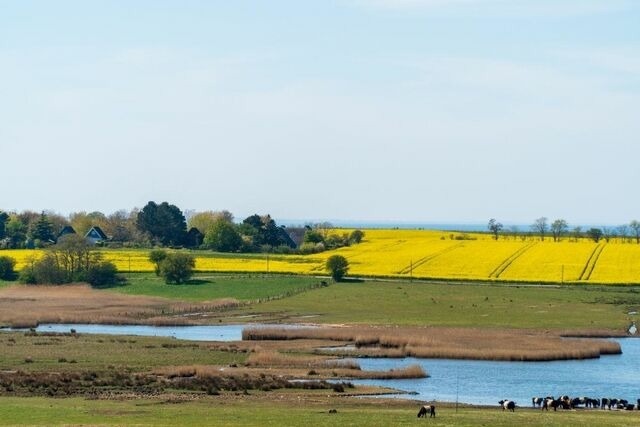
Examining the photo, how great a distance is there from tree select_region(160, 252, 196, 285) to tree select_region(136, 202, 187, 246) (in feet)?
184

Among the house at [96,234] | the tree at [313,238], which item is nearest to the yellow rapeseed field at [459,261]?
the tree at [313,238]

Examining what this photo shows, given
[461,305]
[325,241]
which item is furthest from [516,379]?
[325,241]

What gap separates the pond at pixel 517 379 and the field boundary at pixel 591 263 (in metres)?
38.0

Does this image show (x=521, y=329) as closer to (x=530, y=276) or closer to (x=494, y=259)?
(x=530, y=276)

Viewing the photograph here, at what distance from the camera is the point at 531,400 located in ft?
185

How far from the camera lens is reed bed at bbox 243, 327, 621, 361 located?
243ft

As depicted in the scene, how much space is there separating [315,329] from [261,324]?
7445 mm

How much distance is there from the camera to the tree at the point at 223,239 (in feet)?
539

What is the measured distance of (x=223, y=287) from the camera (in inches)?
4631

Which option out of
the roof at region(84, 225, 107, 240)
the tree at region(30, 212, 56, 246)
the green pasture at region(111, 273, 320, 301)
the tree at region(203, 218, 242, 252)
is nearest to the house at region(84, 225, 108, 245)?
the roof at region(84, 225, 107, 240)

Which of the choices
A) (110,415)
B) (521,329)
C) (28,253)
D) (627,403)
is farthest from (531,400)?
(28,253)

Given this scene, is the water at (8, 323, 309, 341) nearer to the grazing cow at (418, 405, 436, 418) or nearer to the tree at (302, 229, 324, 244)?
the grazing cow at (418, 405, 436, 418)

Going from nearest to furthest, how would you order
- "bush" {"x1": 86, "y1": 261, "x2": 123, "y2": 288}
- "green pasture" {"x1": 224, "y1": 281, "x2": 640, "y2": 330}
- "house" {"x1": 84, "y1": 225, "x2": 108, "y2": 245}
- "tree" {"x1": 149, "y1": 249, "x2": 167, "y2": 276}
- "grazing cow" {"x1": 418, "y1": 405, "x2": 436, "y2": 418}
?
"grazing cow" {"x1": 418, "y1": 405, "x2": 436, "y2": 418} < "green pasture" {"x1": 224, "y1": 281, "x2": 640, "y2": 330} < "bush" {"x1": 86, "y1": 261, "x2": 123, "y2": 288} < "tree" {"x1": 149, "y1": 249, "x2": 167, "y2": 276} < "house" {"x1": 84, "y1": 225, "x2": 108, "y2": 245}

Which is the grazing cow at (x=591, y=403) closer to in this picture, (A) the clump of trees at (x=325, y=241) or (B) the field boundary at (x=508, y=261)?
(B) the field boundary at (x=508, y=261)
